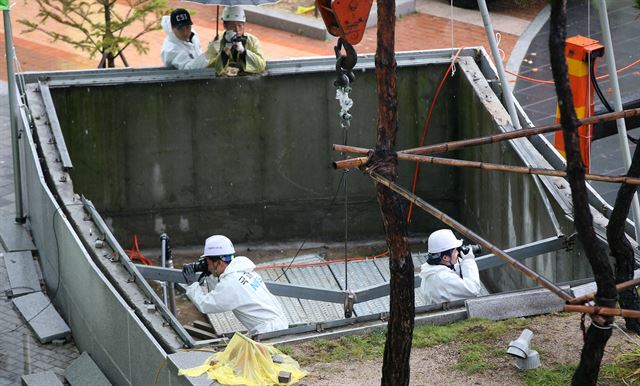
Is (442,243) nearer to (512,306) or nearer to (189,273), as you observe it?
(512,306)

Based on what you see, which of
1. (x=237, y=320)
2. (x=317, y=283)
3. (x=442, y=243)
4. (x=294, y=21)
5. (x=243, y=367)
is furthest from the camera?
(x=294, y=21)

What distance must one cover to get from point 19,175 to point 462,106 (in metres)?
5.13

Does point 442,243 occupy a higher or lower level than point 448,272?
higher

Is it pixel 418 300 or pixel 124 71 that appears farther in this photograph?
pixel 124 71

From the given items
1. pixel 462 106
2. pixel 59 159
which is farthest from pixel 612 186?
pixel 59 159

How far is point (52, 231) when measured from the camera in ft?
39.7

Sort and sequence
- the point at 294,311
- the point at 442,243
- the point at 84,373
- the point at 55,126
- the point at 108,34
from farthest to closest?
the point at 108,34, the point at 55,126, the point at 294,311, the point at 84,373, the point at 442,243

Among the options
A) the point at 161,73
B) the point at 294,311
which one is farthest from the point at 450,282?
the point at 161,73

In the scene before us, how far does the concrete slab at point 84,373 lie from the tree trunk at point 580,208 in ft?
15.7

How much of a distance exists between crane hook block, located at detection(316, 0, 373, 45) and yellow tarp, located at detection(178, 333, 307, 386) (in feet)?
8.27

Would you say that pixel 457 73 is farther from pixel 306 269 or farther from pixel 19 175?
pixel 19 175

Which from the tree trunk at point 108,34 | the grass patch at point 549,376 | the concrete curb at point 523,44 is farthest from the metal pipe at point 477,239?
the concrete curb at point 523,44

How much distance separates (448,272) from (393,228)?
291cm

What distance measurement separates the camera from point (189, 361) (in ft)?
29.3
